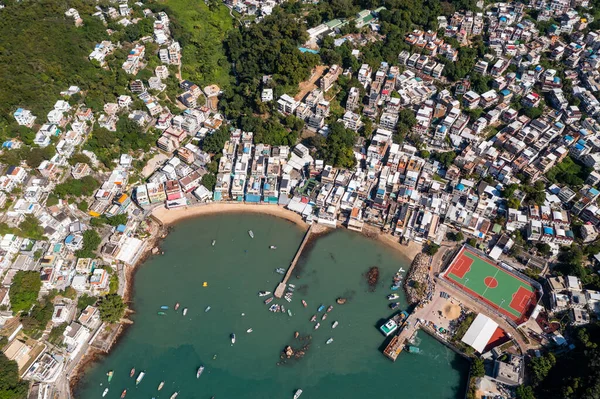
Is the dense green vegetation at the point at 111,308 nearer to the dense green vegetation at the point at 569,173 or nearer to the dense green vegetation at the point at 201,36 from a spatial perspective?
the dense green vegetation at the point at 201,36

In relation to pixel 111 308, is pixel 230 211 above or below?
above

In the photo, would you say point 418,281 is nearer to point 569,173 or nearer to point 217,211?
point 569,173

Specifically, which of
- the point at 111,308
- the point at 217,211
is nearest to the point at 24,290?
the point at 111,308

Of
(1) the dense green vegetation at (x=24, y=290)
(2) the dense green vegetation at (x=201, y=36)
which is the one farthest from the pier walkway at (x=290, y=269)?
(2) the dense green vegetation at (x=201, y=36)

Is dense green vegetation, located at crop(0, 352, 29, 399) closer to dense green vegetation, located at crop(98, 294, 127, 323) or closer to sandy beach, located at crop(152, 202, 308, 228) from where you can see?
dense green vegetation, located at crop(98, 294, 127, 323)

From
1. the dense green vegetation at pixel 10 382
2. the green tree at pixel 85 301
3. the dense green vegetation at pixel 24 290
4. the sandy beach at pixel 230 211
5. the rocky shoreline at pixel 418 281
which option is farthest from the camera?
the sandy beach at pixel 230 211

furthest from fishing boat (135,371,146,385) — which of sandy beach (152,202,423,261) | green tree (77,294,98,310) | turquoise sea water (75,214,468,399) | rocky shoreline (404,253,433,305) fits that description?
rocky shoreline (404,253,433,305)
